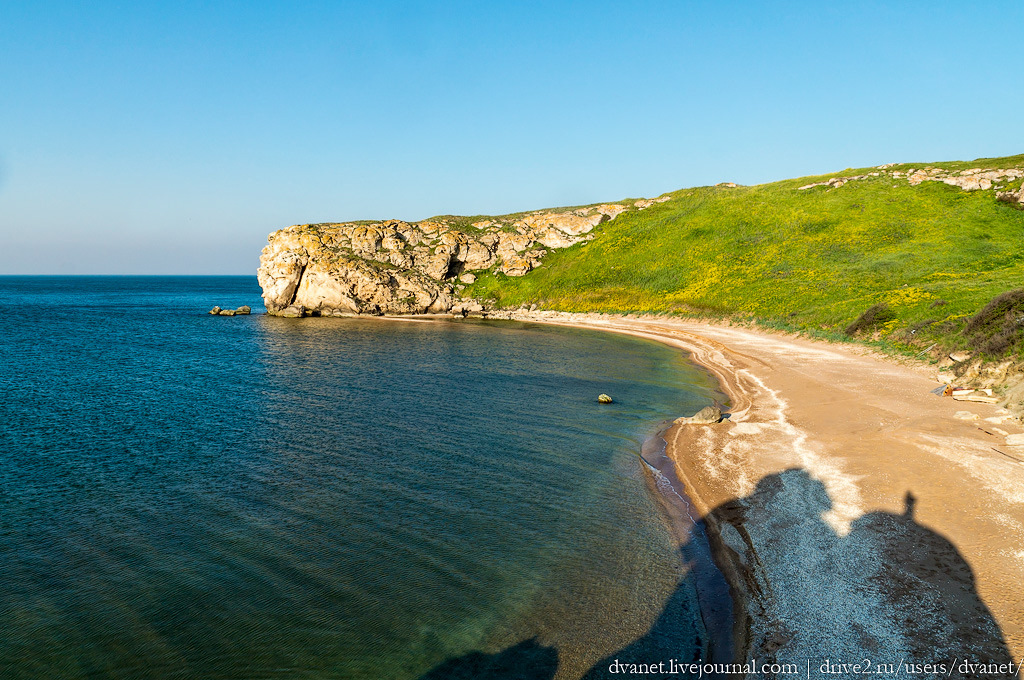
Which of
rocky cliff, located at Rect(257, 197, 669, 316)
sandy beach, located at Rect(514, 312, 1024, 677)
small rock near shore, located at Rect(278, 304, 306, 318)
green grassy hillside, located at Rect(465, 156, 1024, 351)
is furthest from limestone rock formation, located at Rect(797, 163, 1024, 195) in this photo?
small rock near shore, located at Rect(278, 304, 306, 318)

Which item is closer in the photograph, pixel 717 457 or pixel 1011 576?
pixel 1011 576

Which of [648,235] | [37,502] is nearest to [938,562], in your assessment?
[37,502]

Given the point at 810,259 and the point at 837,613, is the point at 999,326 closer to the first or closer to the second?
the point at 837,613

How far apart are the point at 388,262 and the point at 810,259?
7238 cm

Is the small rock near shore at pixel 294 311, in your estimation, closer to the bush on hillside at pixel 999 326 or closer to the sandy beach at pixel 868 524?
the sandy beach at pixel 868 524

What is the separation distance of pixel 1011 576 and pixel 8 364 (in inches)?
2627

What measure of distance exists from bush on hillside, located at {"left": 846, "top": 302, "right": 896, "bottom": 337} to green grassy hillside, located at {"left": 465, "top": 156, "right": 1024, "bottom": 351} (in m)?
0.15

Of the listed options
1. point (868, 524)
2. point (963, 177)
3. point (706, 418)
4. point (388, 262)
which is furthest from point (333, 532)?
point (963, 177)

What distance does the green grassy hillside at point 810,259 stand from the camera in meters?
54.5

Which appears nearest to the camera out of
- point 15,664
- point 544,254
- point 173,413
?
point 15,664

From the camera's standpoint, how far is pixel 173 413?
31750mm

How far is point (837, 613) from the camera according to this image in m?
12.2

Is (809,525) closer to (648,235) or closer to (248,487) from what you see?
(248,487)

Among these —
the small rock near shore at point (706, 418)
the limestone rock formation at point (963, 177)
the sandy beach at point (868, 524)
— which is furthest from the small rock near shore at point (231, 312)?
the limestone rock formation at point (963, 177)
